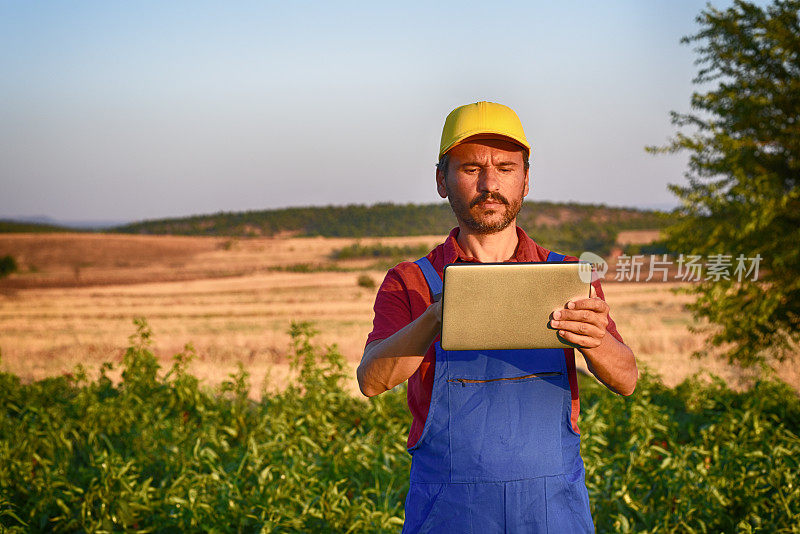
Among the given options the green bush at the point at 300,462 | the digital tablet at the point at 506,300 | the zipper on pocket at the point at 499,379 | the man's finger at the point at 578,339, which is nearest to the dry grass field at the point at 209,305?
the green bush at the point at 300,462

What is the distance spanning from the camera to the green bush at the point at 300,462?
14.4 feet

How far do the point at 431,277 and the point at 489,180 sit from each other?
405 mm

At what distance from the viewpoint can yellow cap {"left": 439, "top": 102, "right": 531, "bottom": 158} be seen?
224 cm

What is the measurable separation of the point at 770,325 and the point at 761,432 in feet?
18.5

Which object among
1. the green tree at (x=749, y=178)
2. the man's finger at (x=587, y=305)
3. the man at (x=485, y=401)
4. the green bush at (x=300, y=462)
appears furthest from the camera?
the green tree at (x=749, y=178)

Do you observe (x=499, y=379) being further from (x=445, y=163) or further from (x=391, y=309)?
(x=445, y=163)

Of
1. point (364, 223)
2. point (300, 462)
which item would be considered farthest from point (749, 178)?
point (364, 223)

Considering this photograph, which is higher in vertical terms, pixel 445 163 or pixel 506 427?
pixel 445 163

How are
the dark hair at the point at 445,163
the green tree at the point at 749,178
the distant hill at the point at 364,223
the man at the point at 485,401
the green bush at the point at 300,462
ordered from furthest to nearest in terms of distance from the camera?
1. the distant hill at the point at 364,223
2. the green tree at the point at 749,178
3. the green bush at the point at 300,462
4. the dark hair at the point at 445,163
5. the man at the point at 485,401

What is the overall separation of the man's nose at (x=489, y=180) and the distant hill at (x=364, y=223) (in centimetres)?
4056

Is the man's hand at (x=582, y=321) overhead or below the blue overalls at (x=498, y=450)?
overhead

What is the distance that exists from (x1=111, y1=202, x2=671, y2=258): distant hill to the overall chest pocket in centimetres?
4062

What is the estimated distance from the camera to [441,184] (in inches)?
97.3

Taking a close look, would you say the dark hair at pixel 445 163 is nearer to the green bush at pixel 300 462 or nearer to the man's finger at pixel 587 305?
the man's finger at pixel 587 305
